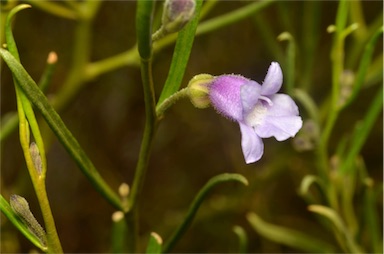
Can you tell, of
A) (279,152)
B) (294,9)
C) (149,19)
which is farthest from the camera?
(294,9)

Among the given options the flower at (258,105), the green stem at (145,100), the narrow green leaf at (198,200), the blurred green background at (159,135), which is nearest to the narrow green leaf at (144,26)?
the green stem at (145,100)

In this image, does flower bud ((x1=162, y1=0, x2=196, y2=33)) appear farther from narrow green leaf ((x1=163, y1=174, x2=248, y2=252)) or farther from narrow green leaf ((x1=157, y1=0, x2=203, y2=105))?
narrow green leaf ((x1=163, y1=174, x2=248, y2=252))

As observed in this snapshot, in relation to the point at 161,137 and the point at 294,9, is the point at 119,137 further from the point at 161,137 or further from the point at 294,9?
the point at 294,9

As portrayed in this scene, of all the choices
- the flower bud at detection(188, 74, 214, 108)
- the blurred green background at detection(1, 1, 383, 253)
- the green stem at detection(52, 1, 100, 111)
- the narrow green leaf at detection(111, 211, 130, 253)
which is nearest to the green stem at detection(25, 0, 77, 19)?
the green stem at detection(52, 1, 100, 111)

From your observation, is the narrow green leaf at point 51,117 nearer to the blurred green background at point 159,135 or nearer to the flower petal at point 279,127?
the flower petal at point 279,127

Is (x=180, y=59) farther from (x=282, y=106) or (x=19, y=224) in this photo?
(x=19, y=224)

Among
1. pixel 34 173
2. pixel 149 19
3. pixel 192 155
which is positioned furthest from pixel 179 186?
pixel 149 19

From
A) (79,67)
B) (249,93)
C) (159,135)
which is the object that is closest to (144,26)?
(249,93)
